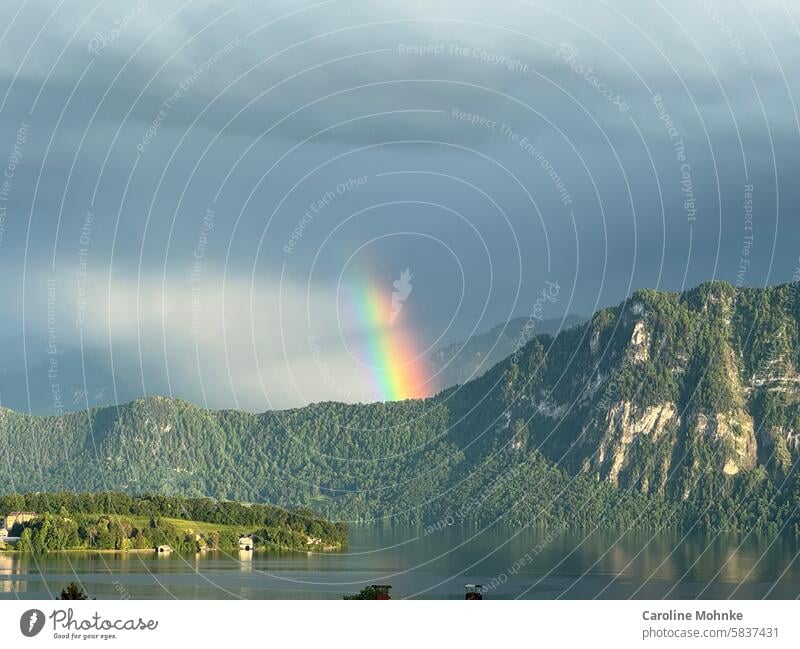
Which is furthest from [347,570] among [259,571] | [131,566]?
[131,566]

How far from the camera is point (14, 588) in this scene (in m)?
138
